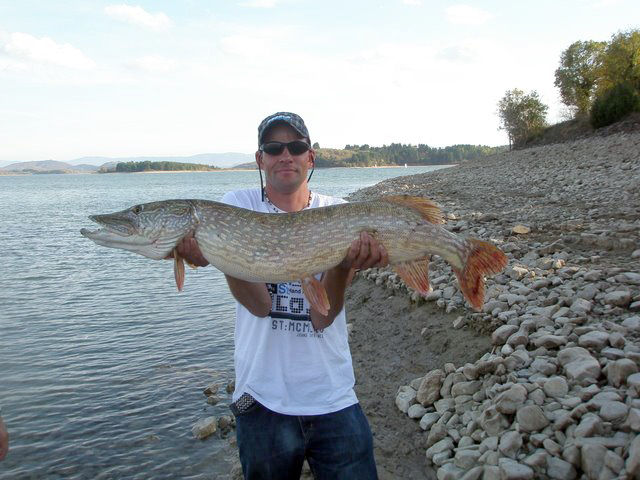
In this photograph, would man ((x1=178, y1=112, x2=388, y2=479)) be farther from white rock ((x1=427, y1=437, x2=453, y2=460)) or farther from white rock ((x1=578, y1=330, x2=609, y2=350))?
white rock ((x1=578, y1=330, x2=609, y2=350))

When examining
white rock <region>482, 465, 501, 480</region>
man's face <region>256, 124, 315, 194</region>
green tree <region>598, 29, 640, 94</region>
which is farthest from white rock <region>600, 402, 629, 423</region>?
green tree <region>598, 29, 640, 94</region>

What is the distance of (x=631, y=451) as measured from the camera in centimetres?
294

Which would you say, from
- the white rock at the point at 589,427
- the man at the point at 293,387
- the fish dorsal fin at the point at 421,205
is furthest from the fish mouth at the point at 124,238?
the white rock at the point at 589,427

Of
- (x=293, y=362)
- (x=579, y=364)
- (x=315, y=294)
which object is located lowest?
(x=579, y=364)

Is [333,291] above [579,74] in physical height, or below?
below

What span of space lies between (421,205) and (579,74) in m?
46.2

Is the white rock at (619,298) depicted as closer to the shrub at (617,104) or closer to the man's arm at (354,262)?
the man's arm at (354,262)

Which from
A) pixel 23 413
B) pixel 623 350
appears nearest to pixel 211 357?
pixel 23 413

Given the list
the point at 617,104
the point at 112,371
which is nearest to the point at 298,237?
the point at 112,371

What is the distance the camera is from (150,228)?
3.34 meters

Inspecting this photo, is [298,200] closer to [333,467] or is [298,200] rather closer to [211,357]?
[333,467]

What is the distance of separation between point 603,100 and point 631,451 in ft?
112

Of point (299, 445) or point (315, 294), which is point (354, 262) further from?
point (299, 445)

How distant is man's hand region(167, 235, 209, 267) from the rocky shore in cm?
232
